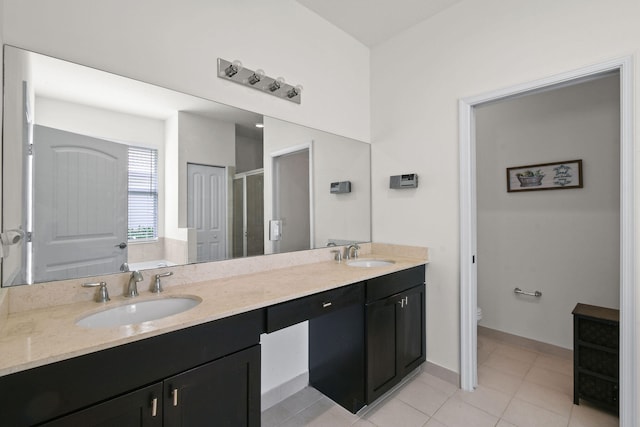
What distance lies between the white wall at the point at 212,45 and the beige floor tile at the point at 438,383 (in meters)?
2.06

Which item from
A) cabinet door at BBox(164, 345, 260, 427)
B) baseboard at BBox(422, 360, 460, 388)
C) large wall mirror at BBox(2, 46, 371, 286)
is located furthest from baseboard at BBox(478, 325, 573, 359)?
cabinet door at BBox(164, 345, 260, 427)

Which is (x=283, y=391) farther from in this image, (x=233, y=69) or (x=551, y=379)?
(x=233, y=69)

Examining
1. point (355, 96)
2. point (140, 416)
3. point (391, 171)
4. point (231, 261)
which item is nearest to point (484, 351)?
point (391, 171)

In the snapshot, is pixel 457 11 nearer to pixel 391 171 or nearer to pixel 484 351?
pixel 391 171

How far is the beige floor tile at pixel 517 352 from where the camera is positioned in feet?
8.35

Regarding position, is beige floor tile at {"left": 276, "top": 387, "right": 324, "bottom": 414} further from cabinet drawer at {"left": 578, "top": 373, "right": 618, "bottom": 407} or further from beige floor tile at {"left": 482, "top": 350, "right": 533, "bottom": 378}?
cabinet drawer at {"left": 578, "top": 373, "right": 618, "bottom": 407}

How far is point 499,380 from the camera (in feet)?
7.25

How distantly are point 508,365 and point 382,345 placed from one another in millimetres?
1329

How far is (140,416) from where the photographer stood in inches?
38.2

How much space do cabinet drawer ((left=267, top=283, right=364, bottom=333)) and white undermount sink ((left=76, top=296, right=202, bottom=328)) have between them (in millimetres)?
349

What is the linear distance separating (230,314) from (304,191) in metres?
1.31

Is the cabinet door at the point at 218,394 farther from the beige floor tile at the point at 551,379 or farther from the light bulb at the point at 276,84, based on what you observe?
the beige floor tile at the point at 551,379

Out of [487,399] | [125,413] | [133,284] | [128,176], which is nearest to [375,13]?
[128,176]

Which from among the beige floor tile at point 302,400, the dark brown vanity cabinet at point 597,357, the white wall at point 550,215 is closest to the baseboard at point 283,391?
the beige floor tile at point 302,400
